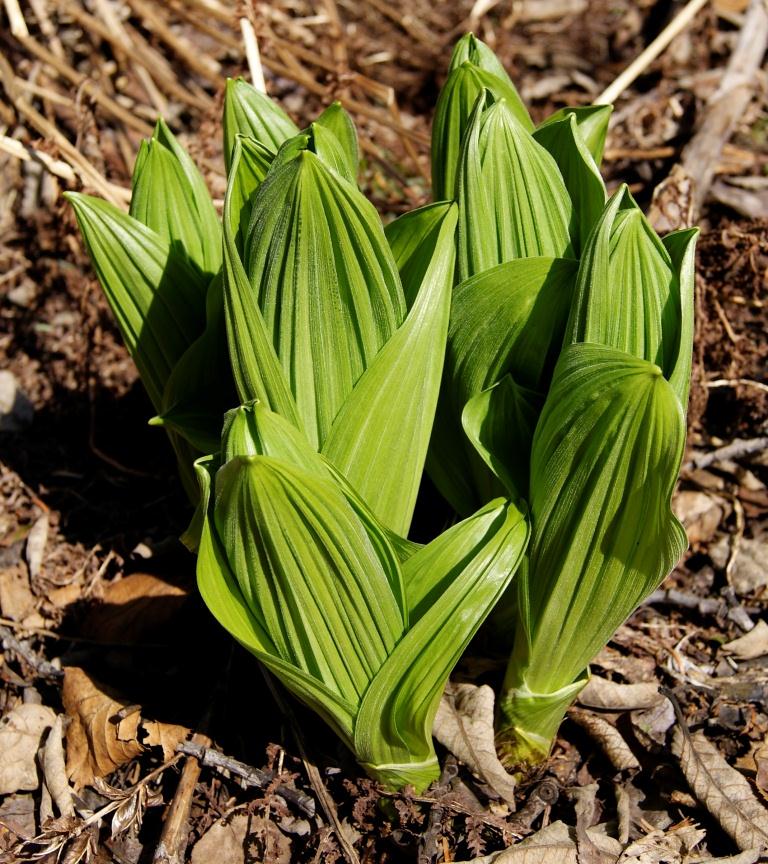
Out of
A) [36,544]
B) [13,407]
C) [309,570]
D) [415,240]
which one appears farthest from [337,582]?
[13,407]

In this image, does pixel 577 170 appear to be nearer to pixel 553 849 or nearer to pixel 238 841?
pixel 553 849

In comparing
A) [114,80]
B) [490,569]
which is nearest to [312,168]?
[490,569]

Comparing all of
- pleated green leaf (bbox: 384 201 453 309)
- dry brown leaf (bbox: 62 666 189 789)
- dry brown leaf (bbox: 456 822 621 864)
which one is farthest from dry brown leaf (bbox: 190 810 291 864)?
pleated green leaf (bbox: 384 201 453 309)

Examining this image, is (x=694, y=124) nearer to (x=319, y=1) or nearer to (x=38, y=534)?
(x=319, y=1)

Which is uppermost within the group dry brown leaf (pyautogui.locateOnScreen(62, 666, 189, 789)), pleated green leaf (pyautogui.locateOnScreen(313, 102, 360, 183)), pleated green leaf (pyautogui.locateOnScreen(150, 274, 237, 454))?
pleated green leaf (pyautogui.locateOnScreen(313, 102, 360, 183))

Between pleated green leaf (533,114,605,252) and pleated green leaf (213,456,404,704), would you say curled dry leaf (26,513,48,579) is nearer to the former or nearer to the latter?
pleated green leaf (213,456,404,704)
